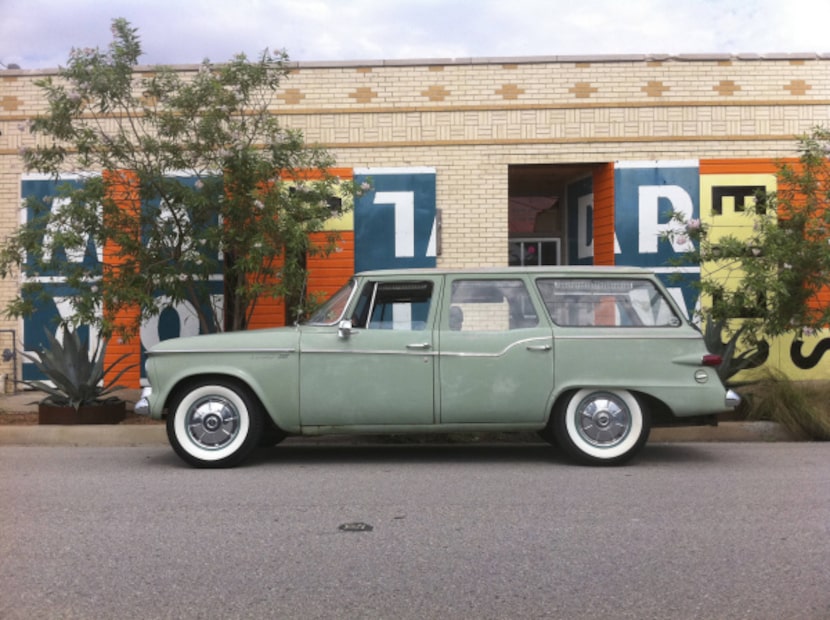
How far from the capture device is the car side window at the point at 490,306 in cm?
717

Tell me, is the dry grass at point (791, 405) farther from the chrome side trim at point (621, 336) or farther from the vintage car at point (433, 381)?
the chrome side trim at point (621, 336)

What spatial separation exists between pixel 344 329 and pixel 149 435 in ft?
9.92

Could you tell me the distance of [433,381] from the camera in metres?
7.04

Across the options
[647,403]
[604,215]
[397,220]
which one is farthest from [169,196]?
[604,215]

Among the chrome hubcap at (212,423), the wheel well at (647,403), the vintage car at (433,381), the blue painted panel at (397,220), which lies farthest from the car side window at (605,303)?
the blue painted panel at (397,220)

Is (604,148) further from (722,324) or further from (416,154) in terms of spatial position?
(722,324)

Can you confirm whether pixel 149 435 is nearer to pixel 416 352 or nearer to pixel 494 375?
pixel 416 352

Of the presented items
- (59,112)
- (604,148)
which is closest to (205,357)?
(59,112)

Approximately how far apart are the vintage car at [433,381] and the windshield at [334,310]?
0.23 ft

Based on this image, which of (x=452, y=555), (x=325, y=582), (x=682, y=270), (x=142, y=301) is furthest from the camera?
(x=682, y=270)

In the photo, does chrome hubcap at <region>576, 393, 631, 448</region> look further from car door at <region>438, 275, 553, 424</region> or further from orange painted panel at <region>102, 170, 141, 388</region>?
orange painted panel at <region>102, 170, 141, 388</region>

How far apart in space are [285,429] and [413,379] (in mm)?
1136

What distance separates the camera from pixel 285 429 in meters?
7.09

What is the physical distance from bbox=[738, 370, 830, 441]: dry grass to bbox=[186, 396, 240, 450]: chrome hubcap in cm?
551
